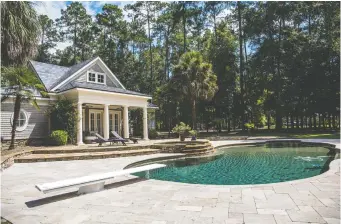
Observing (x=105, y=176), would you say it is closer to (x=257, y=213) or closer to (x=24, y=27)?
(x=257, y=213)

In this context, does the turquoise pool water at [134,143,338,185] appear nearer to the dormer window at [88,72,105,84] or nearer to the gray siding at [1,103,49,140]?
the gray siding at [1,103,49,140]

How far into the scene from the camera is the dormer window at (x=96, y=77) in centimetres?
2047

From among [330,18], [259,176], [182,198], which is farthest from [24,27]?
[330,18]

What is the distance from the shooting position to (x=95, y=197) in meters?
5.21

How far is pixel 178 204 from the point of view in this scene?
4.59m

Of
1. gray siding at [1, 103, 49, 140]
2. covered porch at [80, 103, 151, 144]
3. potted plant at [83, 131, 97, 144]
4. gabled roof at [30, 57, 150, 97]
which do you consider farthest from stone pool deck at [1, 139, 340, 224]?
gabled roof at [30, 57, 150, 97]

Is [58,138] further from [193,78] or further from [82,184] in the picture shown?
[193,78]

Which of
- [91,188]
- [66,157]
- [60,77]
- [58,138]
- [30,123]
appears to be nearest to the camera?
[91,188]

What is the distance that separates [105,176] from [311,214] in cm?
417

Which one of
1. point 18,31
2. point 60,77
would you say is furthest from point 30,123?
point 18,31

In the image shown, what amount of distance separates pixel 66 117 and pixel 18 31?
927 centimetres

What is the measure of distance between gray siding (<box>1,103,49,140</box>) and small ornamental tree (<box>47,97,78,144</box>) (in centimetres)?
100

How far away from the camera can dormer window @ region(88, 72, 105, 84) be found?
2047 cm

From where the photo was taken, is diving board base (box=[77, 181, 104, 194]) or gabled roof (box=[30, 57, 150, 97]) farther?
gabled roof (box=[30, 57, 150, 97])
